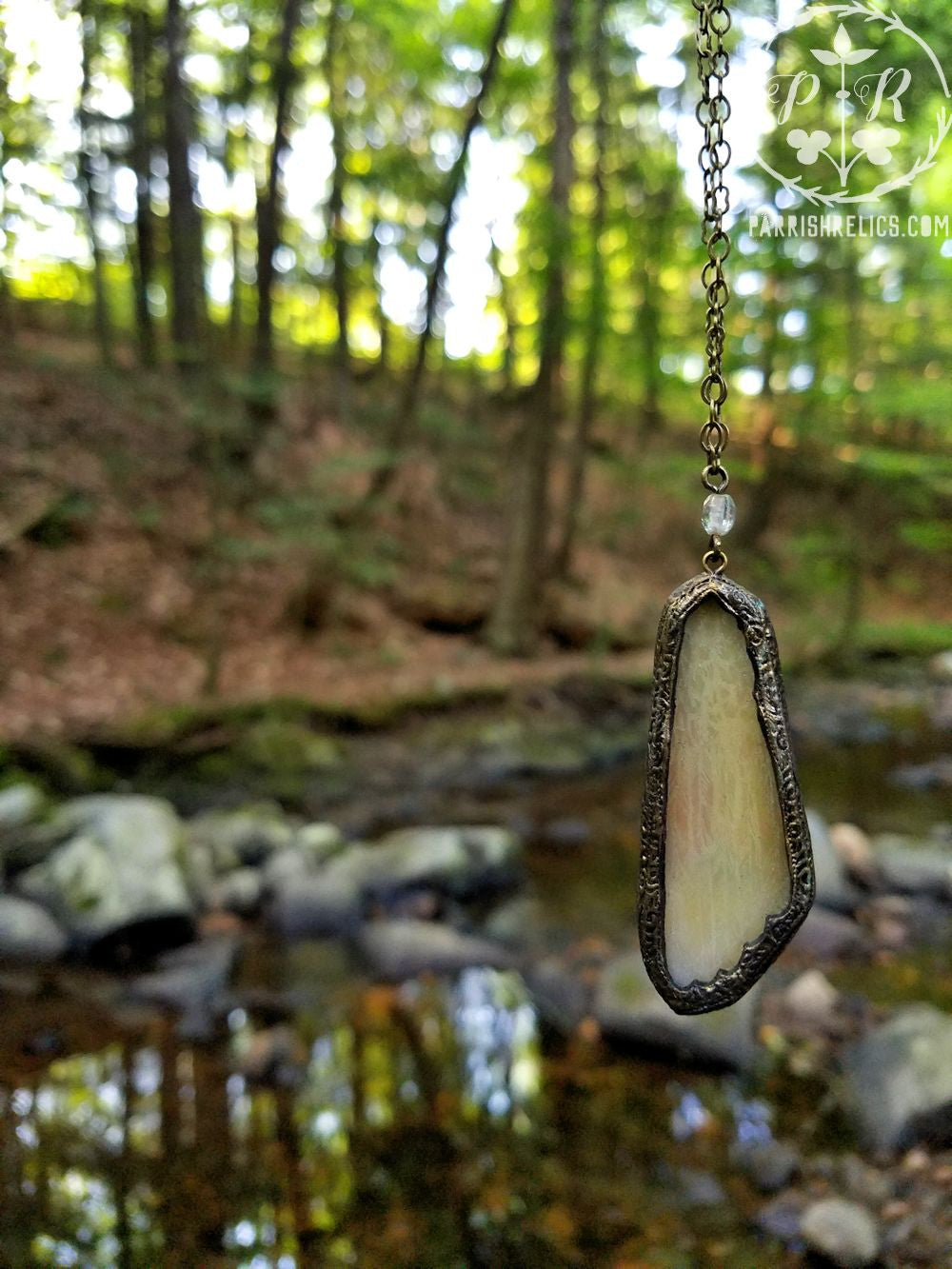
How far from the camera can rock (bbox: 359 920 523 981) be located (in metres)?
4.84

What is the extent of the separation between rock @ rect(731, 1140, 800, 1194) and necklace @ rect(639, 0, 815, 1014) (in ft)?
5.62

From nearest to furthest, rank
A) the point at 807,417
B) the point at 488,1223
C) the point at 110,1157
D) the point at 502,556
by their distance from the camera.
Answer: the point at 488,1223, the point at 110,1157, the point at 807,417, the point at 502,556

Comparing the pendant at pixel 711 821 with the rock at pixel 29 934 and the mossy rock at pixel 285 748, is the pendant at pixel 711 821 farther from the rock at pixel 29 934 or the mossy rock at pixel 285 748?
the mossy rock at pixel 285 748

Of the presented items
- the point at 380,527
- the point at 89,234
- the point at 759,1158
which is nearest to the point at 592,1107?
the point at 759,1158

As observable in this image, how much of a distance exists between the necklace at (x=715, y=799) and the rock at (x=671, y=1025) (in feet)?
6.79

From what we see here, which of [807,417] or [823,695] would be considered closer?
[807,417]

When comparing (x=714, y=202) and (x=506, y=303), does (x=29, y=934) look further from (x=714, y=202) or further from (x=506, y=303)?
(x=506, y=303)

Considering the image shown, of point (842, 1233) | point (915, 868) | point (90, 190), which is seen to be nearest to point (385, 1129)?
point (842, 1233)

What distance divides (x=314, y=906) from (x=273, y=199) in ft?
27.5

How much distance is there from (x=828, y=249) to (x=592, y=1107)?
10.00 m

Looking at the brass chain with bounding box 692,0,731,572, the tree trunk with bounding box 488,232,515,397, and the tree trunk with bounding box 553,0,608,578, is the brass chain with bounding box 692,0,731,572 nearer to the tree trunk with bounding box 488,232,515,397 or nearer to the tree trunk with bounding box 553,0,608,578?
the tree trunk with bounding box 553,0,608,578

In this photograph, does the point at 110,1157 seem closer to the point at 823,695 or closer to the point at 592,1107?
the point at 592,1107

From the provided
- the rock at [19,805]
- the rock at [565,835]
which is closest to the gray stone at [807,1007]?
the rock at [565,835]

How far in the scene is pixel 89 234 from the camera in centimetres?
1148
